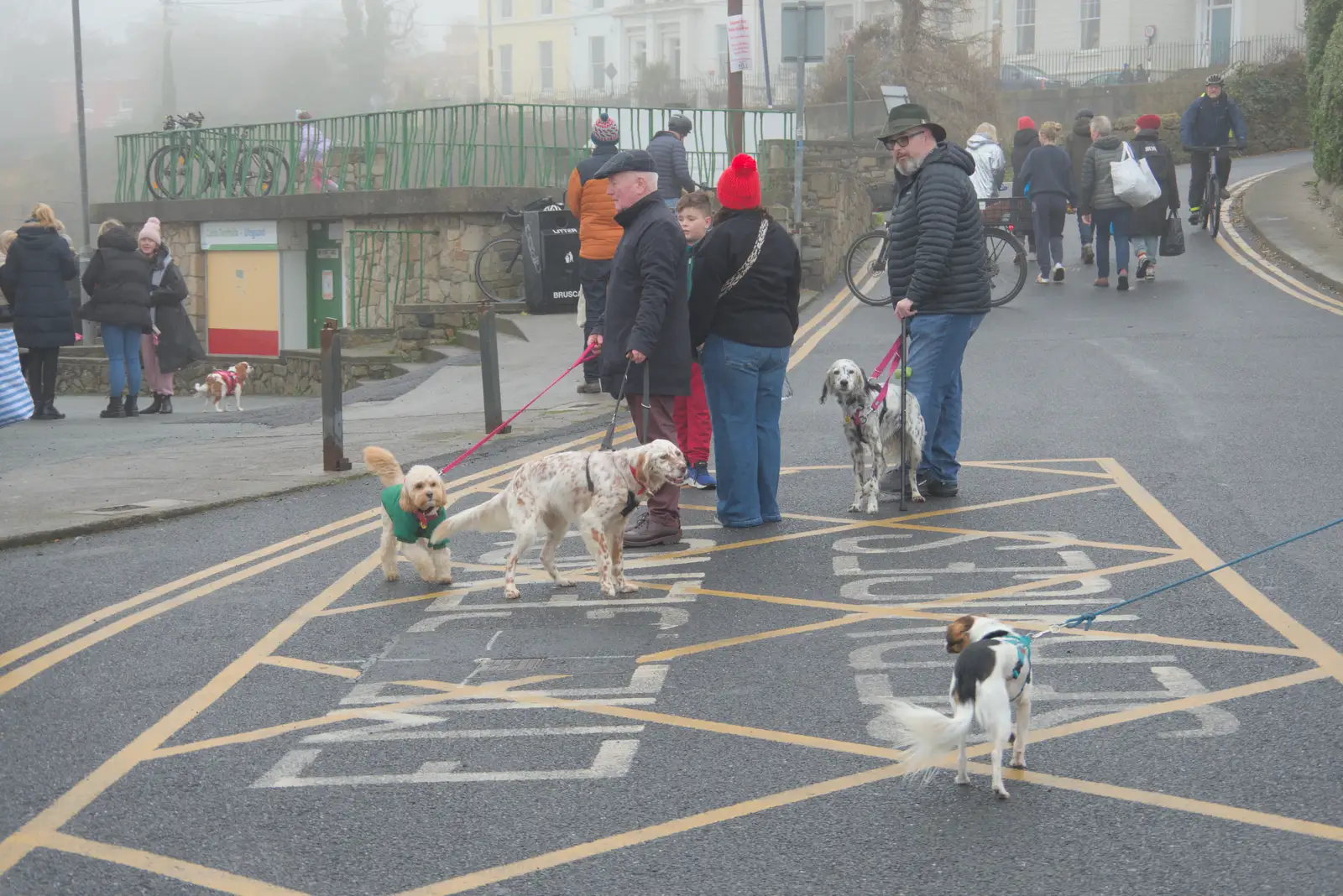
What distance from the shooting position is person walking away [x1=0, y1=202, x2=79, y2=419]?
16.9 metres

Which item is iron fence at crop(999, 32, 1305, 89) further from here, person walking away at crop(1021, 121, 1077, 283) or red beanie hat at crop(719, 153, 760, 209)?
red beanie hat at crop(719, 153, 760, 209)

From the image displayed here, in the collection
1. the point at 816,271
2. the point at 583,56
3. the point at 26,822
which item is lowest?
the point at 26,822

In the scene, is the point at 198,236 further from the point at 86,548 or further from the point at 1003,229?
the point at 86,548

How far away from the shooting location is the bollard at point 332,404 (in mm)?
11250

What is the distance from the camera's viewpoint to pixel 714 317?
887 cm

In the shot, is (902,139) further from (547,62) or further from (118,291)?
(547,62)

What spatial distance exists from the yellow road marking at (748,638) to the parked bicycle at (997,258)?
1117 cm

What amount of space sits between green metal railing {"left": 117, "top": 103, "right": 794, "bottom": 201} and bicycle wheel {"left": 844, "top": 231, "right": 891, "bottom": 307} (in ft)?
18.5

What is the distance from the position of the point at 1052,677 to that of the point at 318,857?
2929 mm

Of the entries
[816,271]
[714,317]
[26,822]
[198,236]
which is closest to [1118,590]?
[714,317]

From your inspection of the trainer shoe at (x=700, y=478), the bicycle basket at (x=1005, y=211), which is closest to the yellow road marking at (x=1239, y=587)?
the trainer shoe at (x=700, y=478)

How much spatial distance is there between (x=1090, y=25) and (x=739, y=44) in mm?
38689

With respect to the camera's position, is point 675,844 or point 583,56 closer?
point 675,844

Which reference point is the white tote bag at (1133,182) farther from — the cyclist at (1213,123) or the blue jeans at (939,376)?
the blue jeans at (939,376)
